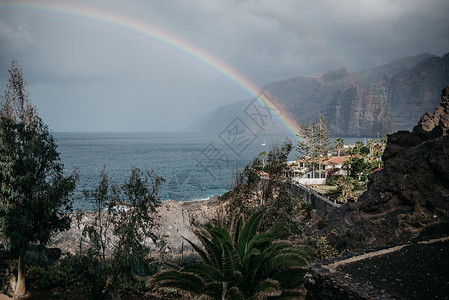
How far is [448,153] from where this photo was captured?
39.3 feet

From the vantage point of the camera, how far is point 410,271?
20.6ft

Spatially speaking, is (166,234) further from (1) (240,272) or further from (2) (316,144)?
(2) (316,144)

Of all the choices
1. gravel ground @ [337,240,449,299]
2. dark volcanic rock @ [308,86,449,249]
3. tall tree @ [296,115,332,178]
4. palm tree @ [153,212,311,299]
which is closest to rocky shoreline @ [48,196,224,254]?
dark volcanic rock @ [308,86,449,249]

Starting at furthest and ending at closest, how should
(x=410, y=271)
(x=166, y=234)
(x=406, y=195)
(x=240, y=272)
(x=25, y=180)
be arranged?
(x=166, y=234)
(x=406, y=195)
(x=25, y=180)
(x=410, y=271)
(x=240, y=272)

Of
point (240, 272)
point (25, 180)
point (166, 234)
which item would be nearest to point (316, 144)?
point (166, 234)

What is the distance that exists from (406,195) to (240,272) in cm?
1037

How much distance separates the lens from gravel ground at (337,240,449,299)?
217 inches

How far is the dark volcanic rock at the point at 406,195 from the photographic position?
35.3 ft

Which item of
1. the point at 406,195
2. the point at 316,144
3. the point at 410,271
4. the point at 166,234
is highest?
the point at 316,144

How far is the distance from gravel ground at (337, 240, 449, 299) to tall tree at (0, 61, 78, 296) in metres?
8.81

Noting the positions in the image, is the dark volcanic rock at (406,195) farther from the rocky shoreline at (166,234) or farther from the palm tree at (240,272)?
the rocky shoreline at (166,234)

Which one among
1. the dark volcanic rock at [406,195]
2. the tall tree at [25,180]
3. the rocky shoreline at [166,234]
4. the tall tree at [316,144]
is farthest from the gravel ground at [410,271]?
the tall tree at [316,144]

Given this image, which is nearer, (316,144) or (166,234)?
(166,234)

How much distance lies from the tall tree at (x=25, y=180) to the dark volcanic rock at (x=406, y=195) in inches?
397
